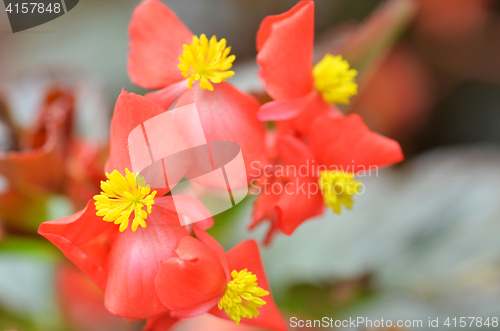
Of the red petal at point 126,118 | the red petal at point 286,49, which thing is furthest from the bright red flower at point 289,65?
the red petal at point 126,118

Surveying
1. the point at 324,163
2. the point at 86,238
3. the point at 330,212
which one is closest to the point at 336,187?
the point at 324,163

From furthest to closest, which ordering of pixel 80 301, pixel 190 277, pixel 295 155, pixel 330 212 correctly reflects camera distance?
1. pixel 330 212
2. pixel 80 301
3. pixel 295 155
4. pixel 190 277

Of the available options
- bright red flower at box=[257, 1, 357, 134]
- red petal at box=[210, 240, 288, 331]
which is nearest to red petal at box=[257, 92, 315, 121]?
bright red flower at box=[257, 1, 357, 134]

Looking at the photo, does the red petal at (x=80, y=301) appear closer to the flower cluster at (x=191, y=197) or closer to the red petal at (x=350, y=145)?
the flower cluster at (x=191, y=197)

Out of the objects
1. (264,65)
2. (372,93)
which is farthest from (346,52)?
(372,93)

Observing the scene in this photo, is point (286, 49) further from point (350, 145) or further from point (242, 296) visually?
point (242, 296)

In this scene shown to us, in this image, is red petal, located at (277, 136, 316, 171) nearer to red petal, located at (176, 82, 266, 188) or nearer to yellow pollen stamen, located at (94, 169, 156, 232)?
red petal, located at (176, 82, 266, 188)
